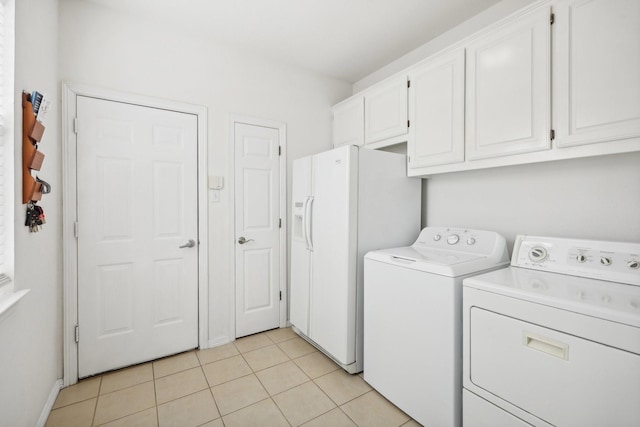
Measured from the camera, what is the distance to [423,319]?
1601 mm

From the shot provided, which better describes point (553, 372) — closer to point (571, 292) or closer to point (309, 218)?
point (571, 292)

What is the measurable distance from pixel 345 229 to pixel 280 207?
39.7 inches

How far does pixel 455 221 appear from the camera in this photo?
7.52ft

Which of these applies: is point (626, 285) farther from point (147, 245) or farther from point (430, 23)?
point (147, 245)

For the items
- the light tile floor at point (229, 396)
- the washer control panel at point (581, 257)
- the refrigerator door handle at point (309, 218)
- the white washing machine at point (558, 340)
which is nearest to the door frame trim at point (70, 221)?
the light tile floor at point (229, 396)

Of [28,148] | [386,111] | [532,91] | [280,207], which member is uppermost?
[386,111]

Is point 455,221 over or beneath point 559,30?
beneath

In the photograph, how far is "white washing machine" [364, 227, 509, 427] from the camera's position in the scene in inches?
58.4

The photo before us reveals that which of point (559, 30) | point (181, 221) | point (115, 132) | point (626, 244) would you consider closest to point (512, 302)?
point (626, 244)

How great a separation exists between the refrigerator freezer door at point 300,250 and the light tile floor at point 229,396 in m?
0.37

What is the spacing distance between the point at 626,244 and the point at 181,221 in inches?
113

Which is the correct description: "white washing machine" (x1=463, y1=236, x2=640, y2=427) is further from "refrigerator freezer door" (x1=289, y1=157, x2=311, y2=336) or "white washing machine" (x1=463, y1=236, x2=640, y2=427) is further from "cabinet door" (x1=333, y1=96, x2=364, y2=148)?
"cabinet door" (x1=333, y1=96, x2=364, y2=148)

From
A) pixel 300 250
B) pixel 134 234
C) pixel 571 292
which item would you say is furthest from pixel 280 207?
pixel 571 292

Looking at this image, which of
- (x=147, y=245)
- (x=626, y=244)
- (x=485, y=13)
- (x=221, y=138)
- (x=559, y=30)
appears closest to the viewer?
(x=626, y=244)
